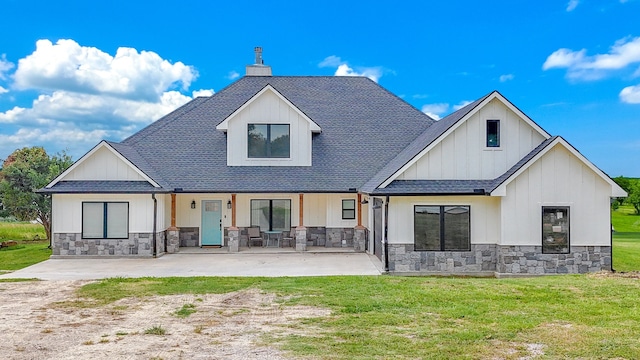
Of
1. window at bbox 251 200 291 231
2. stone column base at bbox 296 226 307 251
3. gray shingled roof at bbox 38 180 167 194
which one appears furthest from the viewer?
window at bbox 251 200 291 231

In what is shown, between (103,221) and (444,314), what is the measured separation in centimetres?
1347

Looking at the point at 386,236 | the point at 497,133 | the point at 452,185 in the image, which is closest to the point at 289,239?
the point at 386,236

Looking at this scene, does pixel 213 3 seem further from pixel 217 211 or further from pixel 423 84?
pixel 423 84

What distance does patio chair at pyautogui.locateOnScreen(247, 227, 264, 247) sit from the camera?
19750 mm

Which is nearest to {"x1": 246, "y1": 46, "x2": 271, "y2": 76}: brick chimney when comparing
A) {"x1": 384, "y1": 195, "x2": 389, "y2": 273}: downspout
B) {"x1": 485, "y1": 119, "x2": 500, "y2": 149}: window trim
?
{"x1": 384, "y1": 195, "x2": 389, "y2": 273}: downspout

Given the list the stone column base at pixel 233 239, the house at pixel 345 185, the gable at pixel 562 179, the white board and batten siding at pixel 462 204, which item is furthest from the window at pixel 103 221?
the gable at pixel 562 179

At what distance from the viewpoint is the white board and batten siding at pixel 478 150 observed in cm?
1503

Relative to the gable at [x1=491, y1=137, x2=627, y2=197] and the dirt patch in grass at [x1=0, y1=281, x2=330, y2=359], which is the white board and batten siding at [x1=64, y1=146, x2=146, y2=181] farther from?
the gable at [x1=491, y1=137, x2=627, y2=197]

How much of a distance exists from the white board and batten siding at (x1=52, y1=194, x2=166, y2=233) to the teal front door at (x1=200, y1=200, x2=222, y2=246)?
2.71m

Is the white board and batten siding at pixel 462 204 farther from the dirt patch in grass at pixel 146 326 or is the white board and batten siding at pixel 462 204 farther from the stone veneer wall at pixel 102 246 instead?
the stone veneer wall at pixel 102 246

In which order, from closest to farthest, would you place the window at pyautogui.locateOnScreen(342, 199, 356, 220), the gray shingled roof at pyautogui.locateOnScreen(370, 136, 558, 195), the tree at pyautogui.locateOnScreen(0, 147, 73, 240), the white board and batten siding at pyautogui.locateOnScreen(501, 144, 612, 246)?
the white board and batten siding at pyautogui.locateOnScreen(501, 144, 612, 246), the gray shingled roof at pyautogui.locateOnScreen(370, 136, 558, 195), the window at pyautogui.locateOnScreen(342, 199, 356, 220), the tree at pyautogui.locateOnScreen(0, 147, 73, 240)

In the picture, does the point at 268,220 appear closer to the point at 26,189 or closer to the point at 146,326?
the point at 146,326

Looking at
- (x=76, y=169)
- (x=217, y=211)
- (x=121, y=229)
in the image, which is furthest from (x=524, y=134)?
(x=76, y=169)

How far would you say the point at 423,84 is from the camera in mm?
27250
